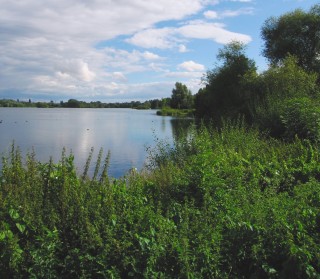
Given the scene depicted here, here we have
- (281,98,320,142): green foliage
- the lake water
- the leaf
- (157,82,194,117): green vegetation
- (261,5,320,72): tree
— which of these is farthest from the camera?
(157,82,194,117): green vegetation

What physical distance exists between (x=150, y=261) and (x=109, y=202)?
4.05ft

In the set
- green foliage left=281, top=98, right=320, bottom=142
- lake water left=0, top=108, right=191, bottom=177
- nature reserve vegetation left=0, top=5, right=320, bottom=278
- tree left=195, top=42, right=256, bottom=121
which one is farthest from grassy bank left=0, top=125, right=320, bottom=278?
tree left=195, top=42, right=256, bottom=121

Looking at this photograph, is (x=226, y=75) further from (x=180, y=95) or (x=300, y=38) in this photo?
(x=180, y=95)

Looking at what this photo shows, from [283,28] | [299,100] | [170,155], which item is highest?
[283,28]

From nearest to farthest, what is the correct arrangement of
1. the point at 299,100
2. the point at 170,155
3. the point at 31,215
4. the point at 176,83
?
1. the point at 31,215
2. the point at 170,155
3. the point at 299,100
4. the point at 176,83

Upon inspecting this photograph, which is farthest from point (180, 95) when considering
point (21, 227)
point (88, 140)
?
point (21, 227)

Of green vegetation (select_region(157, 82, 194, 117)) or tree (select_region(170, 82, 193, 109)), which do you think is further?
tree (select_region(170, 82, 193, 109))

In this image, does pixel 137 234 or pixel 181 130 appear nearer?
pixel 137 234

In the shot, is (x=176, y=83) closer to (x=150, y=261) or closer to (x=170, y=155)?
(x=170, y=155)

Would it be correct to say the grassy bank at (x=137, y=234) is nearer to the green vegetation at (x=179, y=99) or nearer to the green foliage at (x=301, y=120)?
the green foliage at (x=301, y=120)

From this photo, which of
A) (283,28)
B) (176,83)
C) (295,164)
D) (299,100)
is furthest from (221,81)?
(176,83)

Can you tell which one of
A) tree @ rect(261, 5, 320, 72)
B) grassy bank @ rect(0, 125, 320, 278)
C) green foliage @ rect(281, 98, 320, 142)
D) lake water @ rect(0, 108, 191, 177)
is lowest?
lake water @ rect(0, 108, 191, 177)

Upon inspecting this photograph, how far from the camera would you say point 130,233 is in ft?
13.8

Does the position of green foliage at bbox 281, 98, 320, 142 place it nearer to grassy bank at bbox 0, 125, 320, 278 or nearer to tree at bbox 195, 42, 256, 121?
grassy bank at bbox 0, 125, 320, 278
